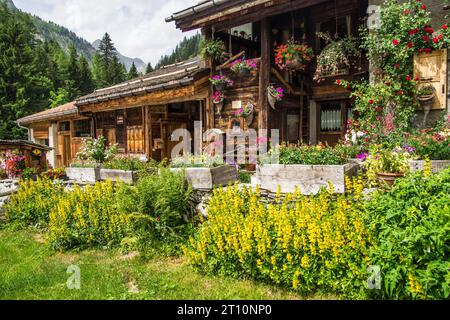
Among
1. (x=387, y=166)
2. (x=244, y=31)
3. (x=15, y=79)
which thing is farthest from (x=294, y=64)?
(x=15, y=79)

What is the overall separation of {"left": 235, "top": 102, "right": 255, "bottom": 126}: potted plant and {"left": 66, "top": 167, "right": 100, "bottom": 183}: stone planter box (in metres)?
3.87

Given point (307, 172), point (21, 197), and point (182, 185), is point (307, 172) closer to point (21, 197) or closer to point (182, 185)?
point (182, 185)

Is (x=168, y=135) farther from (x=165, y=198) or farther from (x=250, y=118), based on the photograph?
(x=165, y=198)

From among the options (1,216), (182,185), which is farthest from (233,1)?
(1,216)

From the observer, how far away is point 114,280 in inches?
160

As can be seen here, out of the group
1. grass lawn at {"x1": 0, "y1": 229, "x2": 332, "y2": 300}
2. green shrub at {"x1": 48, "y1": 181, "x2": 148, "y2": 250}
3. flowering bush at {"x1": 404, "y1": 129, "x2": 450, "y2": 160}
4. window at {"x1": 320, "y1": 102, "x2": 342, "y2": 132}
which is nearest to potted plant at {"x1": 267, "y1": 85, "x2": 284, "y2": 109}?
window at {"x1": 320, "y1": 102, "x2": 342, "y2": 132}

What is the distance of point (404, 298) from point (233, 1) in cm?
672

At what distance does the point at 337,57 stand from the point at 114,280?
21.2 feet

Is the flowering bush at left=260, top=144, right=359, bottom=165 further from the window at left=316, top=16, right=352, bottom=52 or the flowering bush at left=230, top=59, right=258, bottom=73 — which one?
the window at left=316, top=16, right=352, bottom=52

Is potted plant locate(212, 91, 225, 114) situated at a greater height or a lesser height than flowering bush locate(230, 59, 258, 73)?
lesser

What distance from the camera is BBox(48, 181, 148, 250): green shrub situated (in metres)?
5.44

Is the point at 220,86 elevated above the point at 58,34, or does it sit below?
below

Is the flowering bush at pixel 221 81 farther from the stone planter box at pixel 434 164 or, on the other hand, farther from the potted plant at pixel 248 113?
the stone planter box at pixel 434 164

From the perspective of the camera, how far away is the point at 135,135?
38.5ft
